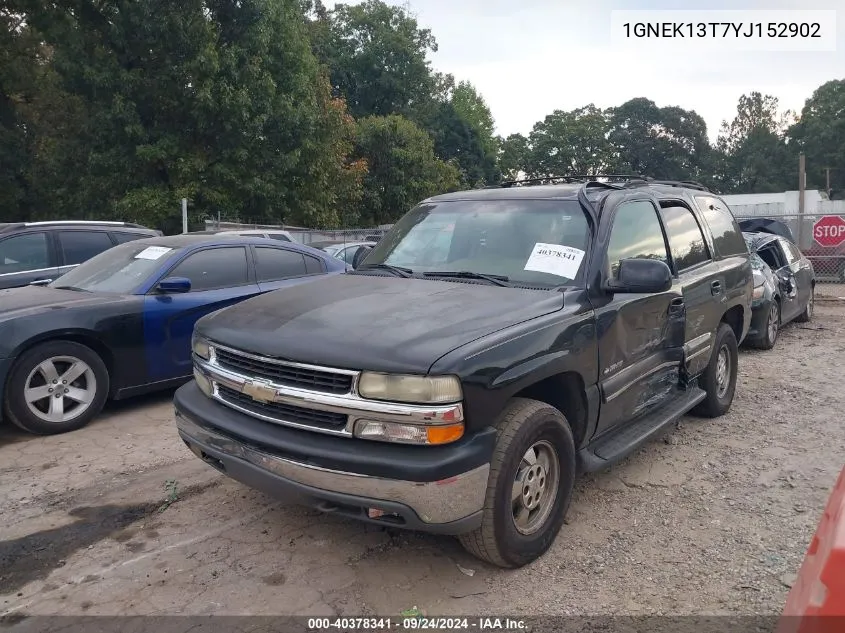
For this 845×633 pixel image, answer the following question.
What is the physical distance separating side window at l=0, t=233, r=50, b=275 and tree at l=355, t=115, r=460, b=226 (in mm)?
25240

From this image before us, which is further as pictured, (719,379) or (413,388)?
(719,379)

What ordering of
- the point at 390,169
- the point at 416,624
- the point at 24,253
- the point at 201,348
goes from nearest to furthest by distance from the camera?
the point at 416,624 < the point at 201,348 < the point at 24,253 < the point at 390,169

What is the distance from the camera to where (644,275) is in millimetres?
3404

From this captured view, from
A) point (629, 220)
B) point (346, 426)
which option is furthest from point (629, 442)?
point (346, 426)

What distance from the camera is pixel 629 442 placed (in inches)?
149

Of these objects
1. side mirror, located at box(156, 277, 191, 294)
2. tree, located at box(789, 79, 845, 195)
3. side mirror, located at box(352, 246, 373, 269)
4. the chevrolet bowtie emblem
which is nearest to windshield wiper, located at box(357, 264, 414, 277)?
side mirror, located at box(352, 246, 373, 269)

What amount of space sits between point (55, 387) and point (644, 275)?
4.55 m

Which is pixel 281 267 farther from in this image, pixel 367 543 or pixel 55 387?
pixel 367 543

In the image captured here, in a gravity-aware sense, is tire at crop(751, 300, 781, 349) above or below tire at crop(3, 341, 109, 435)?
below

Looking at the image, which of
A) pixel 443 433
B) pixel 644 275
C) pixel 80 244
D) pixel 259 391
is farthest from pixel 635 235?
pixel 80 244

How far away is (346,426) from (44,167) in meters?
23.6

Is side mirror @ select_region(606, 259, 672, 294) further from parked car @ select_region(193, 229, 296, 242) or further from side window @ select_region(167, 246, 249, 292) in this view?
parked car @ select_region(193, 229, 296, 242)

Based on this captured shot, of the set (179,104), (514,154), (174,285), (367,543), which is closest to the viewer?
(367,543)

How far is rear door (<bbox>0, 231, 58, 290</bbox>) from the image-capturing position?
7.61m
